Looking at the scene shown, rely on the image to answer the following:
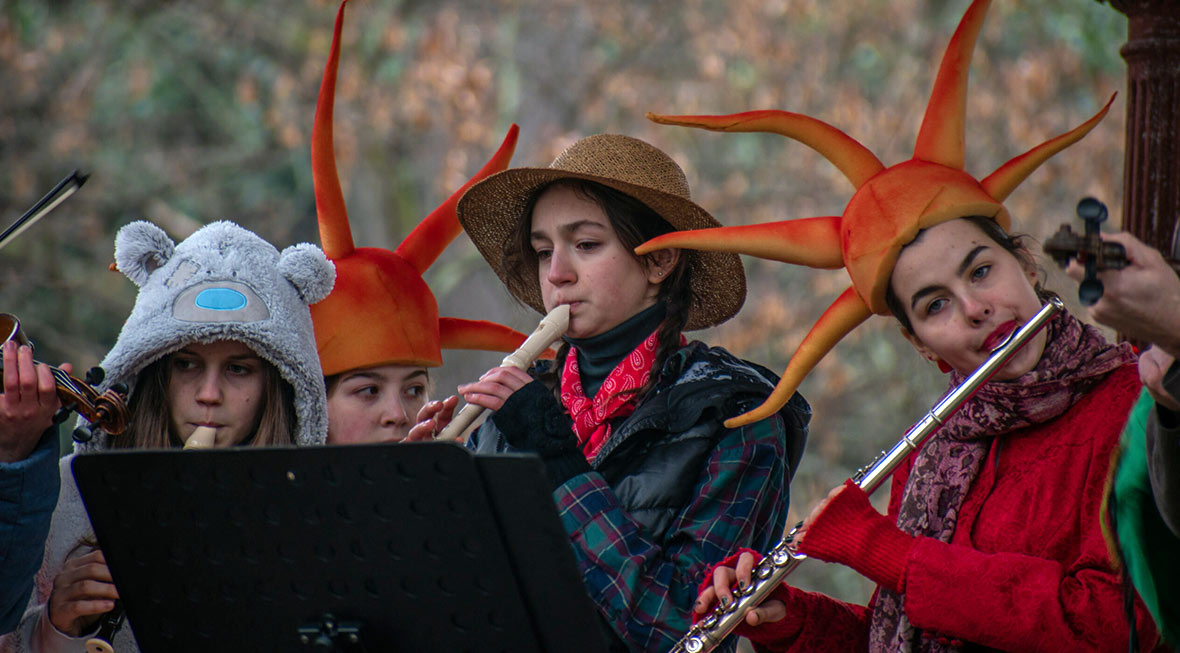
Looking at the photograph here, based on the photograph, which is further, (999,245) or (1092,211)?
(999,245)

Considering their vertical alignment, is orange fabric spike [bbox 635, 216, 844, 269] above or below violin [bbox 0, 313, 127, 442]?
below

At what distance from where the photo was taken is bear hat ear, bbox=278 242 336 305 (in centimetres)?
297

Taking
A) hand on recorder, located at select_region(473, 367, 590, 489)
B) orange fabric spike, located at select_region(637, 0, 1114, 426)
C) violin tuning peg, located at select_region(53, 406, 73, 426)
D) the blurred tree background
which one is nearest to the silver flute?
orange fabric spike, located at select_region(637, 0, 1114, 426)

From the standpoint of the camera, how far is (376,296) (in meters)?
3.19

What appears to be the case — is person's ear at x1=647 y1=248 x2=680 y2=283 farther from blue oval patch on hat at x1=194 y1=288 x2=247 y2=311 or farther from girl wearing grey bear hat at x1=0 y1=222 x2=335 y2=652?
blue oval patch on hat at x1=194 y1=288 x2=247 y2=311

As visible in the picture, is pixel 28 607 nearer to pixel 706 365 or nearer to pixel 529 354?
pixel 529 354

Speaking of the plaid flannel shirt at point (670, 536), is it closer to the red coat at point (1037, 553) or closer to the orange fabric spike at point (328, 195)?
the red coat at point (1037, 553)

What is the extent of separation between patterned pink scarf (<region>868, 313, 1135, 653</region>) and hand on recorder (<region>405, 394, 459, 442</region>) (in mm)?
1046

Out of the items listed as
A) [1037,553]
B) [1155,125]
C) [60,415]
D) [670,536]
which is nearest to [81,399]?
[60,415]

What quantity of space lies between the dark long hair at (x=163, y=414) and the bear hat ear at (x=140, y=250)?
22 centimetres

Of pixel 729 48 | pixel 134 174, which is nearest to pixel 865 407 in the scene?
pixel 729 48

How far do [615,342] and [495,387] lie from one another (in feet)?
1.12

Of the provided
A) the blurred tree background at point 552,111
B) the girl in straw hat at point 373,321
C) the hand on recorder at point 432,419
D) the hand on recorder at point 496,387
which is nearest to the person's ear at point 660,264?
the hand on recorder at point 496,387

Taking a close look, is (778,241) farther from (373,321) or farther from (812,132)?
(373,321)
